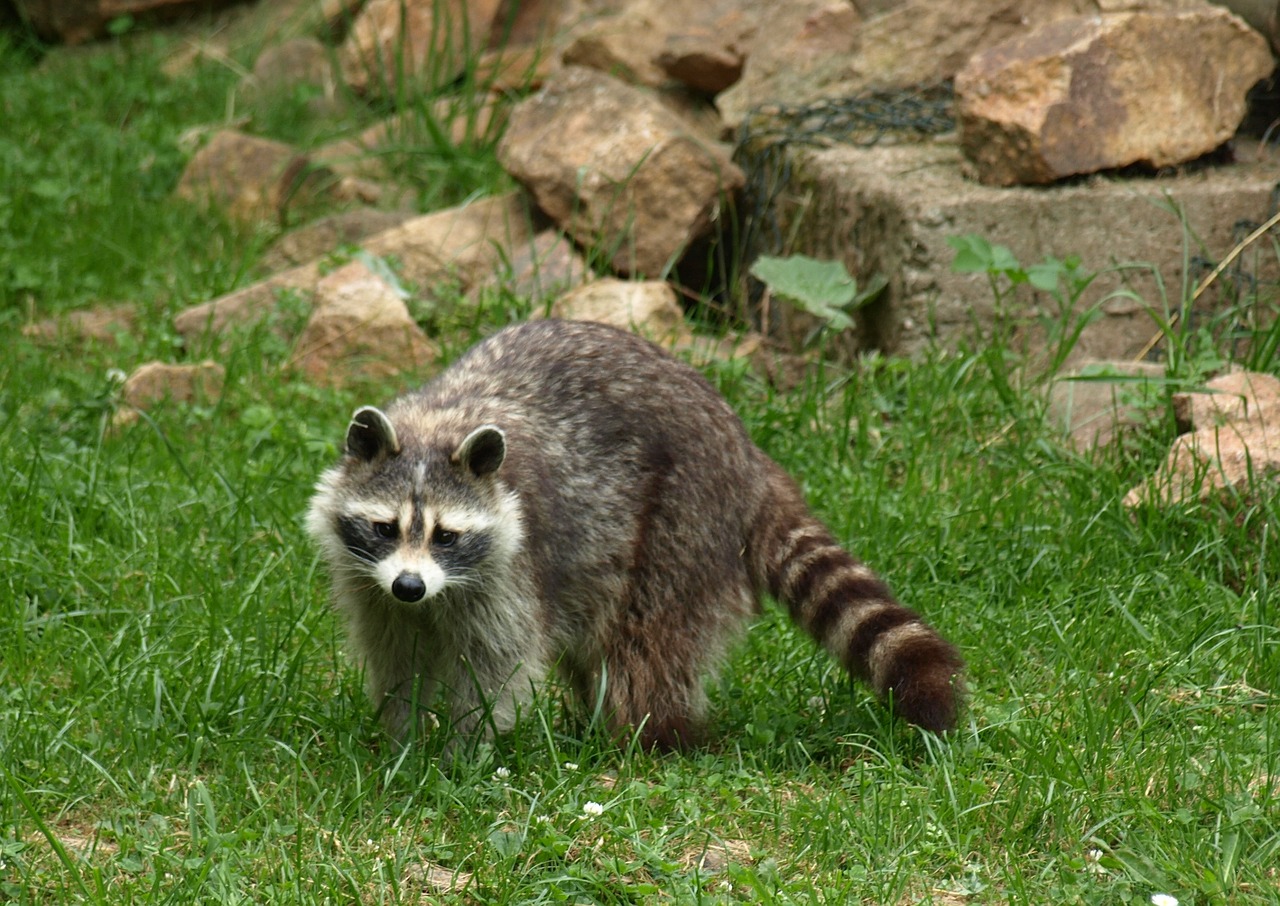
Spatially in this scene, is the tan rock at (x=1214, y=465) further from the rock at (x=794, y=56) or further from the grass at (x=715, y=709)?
the rock at (x=794, y=56)

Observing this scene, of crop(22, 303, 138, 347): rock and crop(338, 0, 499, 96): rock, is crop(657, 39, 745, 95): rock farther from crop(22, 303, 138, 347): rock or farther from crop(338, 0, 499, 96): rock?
crop(22, 303, 138, 347): rock

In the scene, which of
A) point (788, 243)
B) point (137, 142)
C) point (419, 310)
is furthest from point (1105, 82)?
point (137, 142)

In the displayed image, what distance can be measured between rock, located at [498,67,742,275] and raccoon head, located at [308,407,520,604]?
3068 mm

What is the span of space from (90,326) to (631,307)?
2.59 metres

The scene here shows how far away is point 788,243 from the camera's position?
7.22 meters

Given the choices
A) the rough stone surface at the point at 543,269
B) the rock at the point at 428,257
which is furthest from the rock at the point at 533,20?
the rough stone surface at the point at 543,269

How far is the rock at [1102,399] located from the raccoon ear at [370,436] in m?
2.59

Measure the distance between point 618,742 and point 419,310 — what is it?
311 centimetres

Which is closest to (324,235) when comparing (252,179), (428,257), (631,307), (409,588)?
(252,179)

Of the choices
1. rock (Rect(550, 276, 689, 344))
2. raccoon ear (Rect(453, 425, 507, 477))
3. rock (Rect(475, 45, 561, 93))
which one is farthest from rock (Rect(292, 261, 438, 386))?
rock (Rect(475, 45, 561, 93))

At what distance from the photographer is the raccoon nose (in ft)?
12.8

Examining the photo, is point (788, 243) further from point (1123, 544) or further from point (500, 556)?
point (500, 556)

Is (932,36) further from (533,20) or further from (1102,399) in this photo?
(533,20)

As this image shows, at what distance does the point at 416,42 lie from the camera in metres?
9.41
